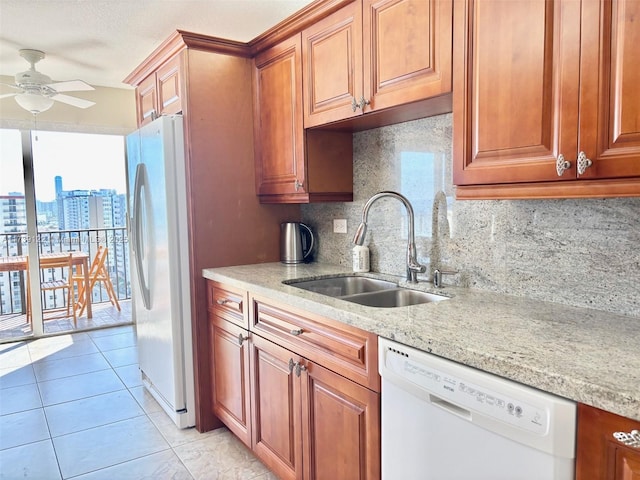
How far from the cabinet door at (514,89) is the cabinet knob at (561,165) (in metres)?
0.01

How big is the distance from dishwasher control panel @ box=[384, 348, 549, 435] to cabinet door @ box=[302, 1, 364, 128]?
1.15m

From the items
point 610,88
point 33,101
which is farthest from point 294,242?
point 33,101

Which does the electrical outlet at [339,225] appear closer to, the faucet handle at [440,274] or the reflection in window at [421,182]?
the reflection in window at [421,182]

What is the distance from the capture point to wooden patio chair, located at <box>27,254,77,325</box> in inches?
192

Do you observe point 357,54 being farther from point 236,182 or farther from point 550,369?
point 550,369

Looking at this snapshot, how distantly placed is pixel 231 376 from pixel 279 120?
1.39m

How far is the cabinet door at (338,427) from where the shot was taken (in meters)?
1.53

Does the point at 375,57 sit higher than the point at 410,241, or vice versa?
the point at 375,57

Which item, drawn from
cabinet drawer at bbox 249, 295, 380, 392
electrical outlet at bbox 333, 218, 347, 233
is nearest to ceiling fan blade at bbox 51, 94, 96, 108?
electrical outlet at bbox 333, 218, 347, 233

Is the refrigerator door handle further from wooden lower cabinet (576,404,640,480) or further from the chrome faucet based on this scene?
wooden lower cabinet (576,404,640,480)

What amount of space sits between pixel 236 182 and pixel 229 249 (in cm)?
A: 39

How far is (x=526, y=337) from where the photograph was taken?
1.23 metres

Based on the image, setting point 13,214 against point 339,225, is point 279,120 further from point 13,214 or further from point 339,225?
point 13,214

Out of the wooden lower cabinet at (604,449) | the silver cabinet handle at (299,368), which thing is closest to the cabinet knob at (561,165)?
the wooden lower cabinet at (604,449)
